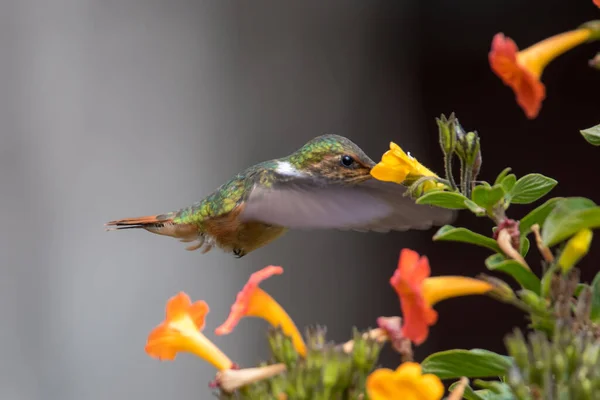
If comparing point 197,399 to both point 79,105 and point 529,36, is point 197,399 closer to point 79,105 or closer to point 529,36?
point 79,105

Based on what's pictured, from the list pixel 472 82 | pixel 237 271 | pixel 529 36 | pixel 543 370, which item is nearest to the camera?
pixel 543 370

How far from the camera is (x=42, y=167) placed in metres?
2.89

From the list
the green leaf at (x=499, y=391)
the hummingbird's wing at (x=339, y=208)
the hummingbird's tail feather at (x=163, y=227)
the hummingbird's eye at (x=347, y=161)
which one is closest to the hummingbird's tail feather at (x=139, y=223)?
the hummingbird's tail feather at (x=163, y=227)

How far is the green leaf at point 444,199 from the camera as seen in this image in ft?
2.52

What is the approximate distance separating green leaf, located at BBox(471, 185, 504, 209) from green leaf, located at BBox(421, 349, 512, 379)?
5.5 inches

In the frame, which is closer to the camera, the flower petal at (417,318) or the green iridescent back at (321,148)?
the flower petal at (417,318)

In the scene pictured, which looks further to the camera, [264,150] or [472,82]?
[264,150]

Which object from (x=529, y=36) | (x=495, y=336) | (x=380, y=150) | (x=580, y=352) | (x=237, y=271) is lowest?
(x=495, y=336)

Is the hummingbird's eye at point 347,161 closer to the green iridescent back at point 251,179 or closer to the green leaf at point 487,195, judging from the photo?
the green iridescent back at point 251,179

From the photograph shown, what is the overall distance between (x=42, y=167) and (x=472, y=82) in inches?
63.3

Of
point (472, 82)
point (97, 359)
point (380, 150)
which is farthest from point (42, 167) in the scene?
point (472, 82)

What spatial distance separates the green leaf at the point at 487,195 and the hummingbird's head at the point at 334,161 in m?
0.49

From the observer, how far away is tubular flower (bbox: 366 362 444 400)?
580 mm

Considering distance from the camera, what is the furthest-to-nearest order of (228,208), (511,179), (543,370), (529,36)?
(529,36) < (228,208) < (511,179) < (543,370)
